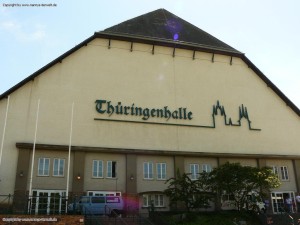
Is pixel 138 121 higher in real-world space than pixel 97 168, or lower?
higher

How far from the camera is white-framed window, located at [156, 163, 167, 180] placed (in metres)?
31.2

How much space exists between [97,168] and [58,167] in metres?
3.14

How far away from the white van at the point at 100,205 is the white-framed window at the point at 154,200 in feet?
12.7

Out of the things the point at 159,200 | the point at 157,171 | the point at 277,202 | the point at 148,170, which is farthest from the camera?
the point at 277,202

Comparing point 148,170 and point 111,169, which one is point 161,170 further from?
point 111,169

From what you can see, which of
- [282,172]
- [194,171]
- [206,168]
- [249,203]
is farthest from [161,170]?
[282,172]

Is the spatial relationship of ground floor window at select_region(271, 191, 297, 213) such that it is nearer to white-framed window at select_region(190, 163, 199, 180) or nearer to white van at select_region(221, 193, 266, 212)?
white van at select_region(221, 193, 266, 212)

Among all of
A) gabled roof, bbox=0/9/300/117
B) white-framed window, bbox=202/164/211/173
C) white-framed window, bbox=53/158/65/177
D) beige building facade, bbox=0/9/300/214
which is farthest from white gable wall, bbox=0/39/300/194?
white-framed window, bbox=53/158/65/177

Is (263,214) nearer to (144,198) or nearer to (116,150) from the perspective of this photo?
(144,198)

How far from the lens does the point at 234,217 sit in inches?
1075

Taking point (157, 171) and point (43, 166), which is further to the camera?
point (157, 171)

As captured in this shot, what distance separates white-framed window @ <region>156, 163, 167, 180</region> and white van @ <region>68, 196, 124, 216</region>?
5.68 m

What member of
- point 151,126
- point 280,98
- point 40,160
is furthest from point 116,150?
point 280,98

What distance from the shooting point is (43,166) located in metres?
28.4
